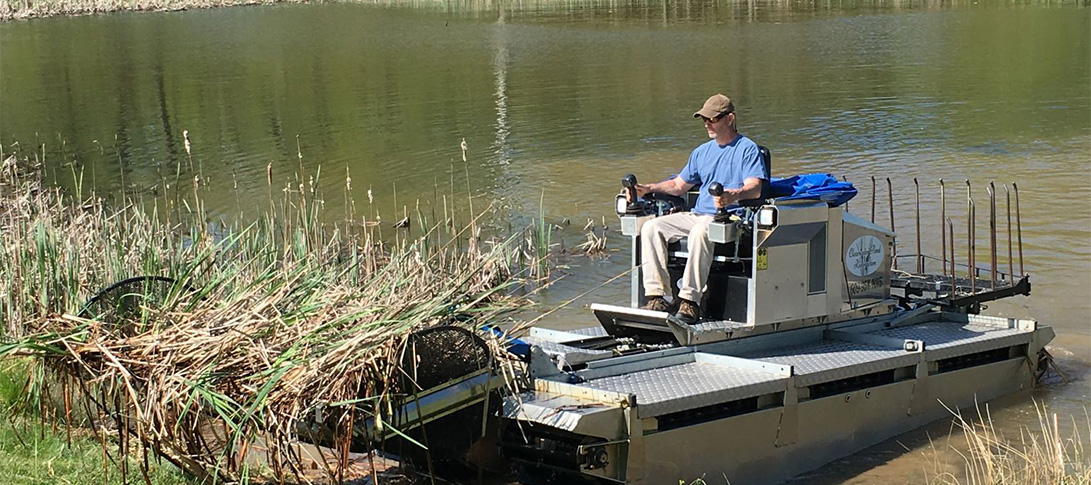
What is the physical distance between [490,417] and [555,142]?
1171 centimetres

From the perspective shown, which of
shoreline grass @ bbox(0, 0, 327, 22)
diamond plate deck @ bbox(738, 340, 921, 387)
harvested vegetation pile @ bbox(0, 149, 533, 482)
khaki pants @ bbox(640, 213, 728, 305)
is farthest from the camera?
shoreline grass @ bbox(0, 0, 327, 22)

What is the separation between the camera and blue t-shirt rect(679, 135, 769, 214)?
747 cm

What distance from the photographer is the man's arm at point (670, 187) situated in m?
7.82

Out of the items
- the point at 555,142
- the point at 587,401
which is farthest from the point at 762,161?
the point at 555,142

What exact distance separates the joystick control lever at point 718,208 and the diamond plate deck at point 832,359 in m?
0.81

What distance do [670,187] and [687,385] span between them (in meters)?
1.68

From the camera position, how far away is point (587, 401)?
6.21 meters

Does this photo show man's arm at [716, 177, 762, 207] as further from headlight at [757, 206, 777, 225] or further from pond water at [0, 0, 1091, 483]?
pond water at [0, 0, 1091, 483]

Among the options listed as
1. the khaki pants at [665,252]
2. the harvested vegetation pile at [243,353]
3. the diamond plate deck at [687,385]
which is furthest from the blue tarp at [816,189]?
the harvested vegetation pile at [243,353]

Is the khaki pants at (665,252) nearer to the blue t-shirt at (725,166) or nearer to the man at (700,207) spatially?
the man at (700,207)

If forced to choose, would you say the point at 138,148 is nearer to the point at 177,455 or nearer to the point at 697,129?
the point at 697,129

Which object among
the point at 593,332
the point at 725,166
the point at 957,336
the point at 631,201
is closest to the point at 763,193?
the point at 725,166

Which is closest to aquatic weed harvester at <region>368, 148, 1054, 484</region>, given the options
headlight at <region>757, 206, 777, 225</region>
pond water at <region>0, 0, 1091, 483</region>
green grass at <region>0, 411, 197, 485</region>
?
headlight at <region>757, 206, 777, 225</region>

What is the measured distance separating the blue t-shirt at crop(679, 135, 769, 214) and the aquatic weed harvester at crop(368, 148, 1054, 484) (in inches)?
6.3
